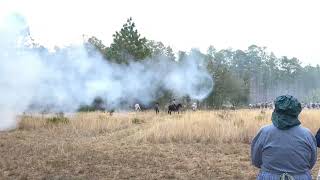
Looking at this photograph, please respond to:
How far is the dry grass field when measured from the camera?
984cm

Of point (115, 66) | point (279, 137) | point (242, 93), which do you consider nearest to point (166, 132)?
point (115, 66)

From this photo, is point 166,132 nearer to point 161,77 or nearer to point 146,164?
point 146,164

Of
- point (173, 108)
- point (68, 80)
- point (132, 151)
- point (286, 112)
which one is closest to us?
point (286, 112)

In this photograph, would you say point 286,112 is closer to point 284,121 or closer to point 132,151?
point 284,121

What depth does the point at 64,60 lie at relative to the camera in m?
19.5

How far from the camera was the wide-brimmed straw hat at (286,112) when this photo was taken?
457 centimetres

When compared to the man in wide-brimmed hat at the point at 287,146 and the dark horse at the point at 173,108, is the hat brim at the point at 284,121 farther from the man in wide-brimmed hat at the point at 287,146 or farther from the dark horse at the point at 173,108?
the dark horse at the point at 173,108

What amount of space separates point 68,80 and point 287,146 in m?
15.9

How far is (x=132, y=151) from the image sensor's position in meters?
12.6

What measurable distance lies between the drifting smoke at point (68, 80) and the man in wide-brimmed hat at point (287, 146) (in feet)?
37.6

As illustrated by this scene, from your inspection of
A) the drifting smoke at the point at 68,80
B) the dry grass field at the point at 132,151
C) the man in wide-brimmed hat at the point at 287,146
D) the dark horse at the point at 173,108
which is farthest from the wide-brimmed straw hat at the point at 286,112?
the dark horse at the point at 173,108

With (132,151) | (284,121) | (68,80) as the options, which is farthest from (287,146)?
(68,80)

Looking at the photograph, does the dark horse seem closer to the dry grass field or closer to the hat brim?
the dry grass field

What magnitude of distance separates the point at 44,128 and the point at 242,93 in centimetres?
4821
